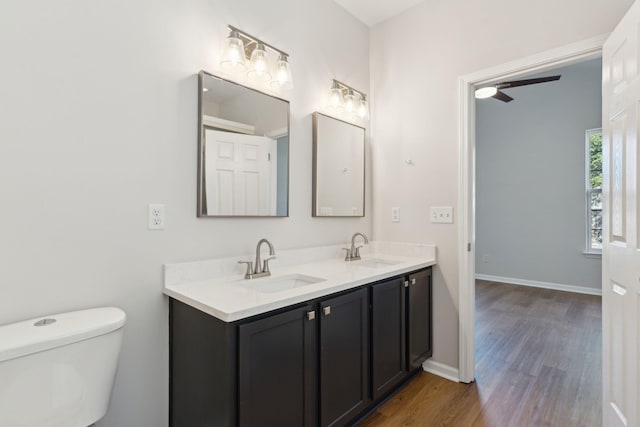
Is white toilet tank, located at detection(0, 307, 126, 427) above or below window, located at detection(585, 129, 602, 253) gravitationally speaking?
below

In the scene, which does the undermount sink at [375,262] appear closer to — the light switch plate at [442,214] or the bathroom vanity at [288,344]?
the bathroom vanity at [288,344]

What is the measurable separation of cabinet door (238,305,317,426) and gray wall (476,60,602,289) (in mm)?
4815

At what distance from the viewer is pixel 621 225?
1.41 m

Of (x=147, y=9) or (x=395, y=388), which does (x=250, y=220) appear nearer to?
(x=147, y=9)

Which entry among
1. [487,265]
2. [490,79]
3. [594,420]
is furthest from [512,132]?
[594,420]

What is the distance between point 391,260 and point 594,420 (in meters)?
1.41

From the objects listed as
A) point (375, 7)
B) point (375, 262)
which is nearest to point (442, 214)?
point (375, 262)

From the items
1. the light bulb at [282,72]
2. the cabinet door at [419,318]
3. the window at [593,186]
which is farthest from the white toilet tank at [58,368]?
the window at [593,186]

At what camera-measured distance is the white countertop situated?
1229mm

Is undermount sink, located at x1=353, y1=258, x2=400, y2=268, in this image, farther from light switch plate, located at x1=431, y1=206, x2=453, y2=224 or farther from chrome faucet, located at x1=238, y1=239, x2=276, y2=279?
chrome faucet, located at x1=238, y1=239, x2=276, y2=279

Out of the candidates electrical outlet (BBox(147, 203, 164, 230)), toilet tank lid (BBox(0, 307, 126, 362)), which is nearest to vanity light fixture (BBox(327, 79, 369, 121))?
electrical outlet (BBox(147, 203, 164, 230))

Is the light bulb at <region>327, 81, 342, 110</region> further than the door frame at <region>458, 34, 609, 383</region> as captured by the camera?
Yes

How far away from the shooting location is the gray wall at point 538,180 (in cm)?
447

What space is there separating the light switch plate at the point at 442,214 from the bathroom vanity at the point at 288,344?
49 centimetres
